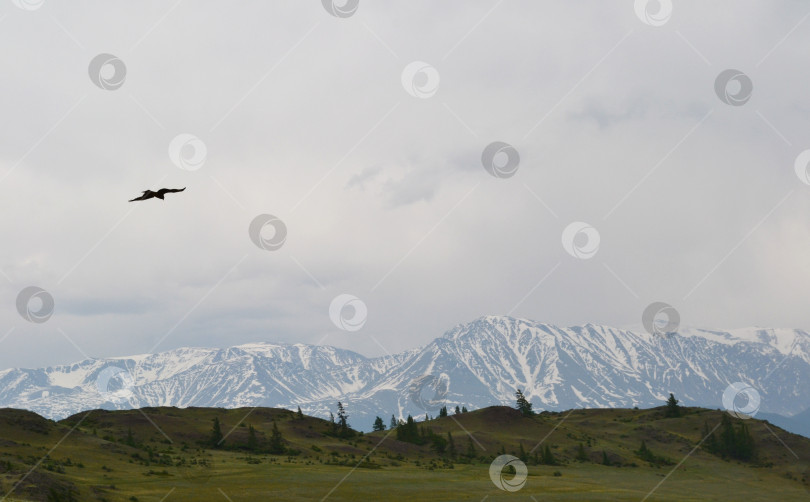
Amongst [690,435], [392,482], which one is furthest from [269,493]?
[690,435]

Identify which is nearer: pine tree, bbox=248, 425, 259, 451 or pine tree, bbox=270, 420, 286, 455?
pine tree, bbox=270, 420, 286, 455

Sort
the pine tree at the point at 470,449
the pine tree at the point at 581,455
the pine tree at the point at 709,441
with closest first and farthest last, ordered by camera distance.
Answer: the pine tree at the point at 470,449, the pine tree at the point at 581,455, the pine tree at the point at 709,441

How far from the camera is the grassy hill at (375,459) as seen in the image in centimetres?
6412

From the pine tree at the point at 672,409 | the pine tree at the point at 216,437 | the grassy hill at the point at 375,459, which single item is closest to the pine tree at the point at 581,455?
the grassy hill at the point at 375,459

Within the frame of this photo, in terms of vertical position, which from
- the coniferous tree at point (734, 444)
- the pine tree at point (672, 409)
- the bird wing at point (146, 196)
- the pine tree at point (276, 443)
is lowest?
the bird wing at point (146, 196)

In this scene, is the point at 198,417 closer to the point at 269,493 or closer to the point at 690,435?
the point at 269,493

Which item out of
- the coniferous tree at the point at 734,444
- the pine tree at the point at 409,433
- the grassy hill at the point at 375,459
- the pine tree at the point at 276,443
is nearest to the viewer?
the grassy hill at the point at 375,459

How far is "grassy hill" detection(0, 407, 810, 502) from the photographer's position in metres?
64.1

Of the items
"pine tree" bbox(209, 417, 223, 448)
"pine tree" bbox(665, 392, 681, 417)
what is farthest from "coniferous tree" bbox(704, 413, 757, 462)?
"pine tree" bbox(209, 417, 223, 448)

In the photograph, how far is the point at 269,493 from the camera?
62.1 meters

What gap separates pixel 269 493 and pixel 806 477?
86.3 meters

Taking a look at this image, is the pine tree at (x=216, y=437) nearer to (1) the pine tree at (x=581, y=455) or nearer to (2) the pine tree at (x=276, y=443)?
(2) the pine tree at (x=276, y=443)

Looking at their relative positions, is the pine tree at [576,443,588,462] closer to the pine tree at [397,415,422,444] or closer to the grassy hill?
the grassy hill

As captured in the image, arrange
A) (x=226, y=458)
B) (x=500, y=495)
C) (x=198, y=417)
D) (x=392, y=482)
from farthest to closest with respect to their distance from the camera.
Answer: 1. (x=198, y=417)
2. (x=226, y=458)
3. (x=392, y=482)
4. (x=500, y=495)
